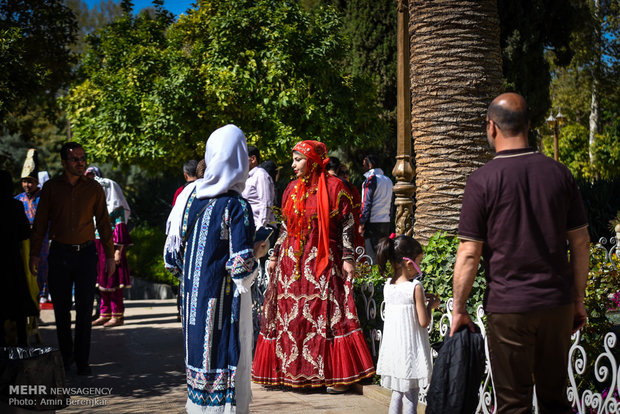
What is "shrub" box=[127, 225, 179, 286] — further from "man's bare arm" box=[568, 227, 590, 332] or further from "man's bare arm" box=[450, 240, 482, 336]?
"man's bare arm" box=[568, 227, 590, 332]

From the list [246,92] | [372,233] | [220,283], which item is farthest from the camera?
[246,92]

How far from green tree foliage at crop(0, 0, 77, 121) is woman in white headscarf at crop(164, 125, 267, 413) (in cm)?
371

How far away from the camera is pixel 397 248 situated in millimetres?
4688

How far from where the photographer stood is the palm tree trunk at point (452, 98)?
21.1 feet

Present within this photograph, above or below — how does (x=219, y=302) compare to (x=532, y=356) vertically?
above

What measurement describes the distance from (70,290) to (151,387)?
4.25 feet

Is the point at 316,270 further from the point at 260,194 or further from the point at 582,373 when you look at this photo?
the point at 582,373

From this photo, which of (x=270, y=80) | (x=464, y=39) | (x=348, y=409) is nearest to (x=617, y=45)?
(x=270, y=80)

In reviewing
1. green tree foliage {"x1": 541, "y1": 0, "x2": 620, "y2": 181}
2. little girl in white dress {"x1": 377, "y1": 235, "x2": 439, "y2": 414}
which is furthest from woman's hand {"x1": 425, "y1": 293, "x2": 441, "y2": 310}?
green tree foliage {"x1": 541, "y1": 0, "x2": 620, "y2": 181}

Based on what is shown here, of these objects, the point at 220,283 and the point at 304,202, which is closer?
the point at 220,283

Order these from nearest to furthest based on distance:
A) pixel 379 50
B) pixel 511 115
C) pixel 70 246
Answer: pixel 511 115, pixel 70 246, pixel 379 50

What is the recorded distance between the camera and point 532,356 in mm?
3205

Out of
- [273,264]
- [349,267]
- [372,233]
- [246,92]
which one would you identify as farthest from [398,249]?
[246,92]

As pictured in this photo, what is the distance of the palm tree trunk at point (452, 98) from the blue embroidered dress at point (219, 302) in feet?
9.34
